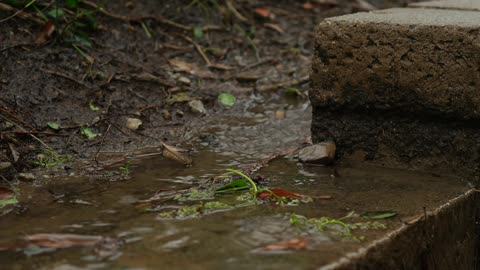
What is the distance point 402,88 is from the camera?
2.55m

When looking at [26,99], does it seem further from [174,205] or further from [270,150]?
[174,205]

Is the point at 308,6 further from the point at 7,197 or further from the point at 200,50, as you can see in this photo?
the point at 7,197

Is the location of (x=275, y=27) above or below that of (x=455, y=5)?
below

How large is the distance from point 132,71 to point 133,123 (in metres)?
0.56

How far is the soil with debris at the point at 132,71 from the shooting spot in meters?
3.00

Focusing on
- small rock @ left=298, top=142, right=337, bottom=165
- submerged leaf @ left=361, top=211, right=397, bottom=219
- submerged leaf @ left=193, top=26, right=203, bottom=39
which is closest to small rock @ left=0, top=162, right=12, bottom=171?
small rock @ left=298, top=142, right=337, bottom=165

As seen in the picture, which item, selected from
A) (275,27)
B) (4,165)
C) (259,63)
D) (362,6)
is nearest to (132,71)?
(259,63)

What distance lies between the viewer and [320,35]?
8.79 feet

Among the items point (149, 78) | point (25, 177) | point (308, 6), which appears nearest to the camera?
point (25, 177)

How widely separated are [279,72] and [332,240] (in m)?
2.56

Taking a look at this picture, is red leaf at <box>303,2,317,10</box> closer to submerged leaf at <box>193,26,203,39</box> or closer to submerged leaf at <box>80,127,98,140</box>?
submerged leaf at <box>193,26,203,39</box>

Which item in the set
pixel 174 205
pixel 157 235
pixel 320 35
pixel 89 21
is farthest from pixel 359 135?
pixel 89 21

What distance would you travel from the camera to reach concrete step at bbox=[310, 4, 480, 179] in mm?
2447

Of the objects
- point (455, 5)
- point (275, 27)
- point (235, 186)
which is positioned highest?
point (455, 5)
